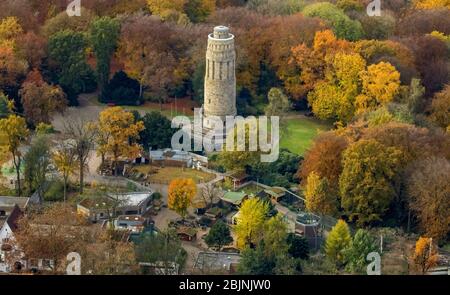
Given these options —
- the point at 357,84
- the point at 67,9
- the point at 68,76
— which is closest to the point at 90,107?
the point at 68,76

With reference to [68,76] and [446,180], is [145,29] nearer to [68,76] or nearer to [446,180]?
[68,76]

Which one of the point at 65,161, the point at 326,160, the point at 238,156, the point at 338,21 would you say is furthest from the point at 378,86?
the point at 65,161

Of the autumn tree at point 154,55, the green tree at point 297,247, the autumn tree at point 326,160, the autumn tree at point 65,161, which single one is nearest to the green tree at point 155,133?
the autumn tree at point 65,161

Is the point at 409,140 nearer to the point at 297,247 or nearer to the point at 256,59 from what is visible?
the point at 297,247

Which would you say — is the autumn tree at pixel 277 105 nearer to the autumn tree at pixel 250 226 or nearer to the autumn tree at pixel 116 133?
the autumn tree at pixel 116 133

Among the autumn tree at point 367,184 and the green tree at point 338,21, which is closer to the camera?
the autumn tree at point 367,184

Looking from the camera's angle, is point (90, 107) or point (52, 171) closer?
point (52, 171)
